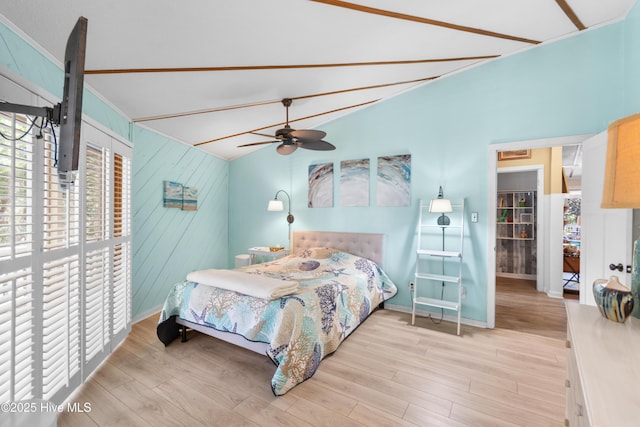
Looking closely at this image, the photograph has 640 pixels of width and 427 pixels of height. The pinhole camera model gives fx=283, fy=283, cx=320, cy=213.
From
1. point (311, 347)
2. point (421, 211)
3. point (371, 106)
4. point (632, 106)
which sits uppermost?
point (371, 106)

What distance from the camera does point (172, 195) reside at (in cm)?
403

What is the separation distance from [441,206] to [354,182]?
133 centimetres

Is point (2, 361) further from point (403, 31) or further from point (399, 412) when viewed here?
point (403, 31)

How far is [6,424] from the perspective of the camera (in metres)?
0.97

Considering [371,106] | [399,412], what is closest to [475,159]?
[371,106]

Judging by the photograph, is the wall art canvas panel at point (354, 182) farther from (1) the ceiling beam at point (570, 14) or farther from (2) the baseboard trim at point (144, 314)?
(2) the baseboard trim at point (144, 314)

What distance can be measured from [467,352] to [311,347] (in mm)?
1590

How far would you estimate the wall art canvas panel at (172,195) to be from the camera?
3.92 m

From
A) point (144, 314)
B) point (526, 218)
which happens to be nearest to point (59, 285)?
point (144, 314)

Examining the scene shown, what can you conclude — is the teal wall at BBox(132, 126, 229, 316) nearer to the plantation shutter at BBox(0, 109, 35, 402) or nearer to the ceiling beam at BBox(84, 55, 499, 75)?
the ceiling beam at BBox(84, 55, 499, 75)

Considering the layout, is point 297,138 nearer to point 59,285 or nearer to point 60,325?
point 59,285

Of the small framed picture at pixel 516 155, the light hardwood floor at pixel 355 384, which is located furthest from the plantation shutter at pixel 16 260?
the small framed picture at pixel 516 155

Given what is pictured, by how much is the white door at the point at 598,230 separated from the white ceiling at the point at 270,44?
1.34m

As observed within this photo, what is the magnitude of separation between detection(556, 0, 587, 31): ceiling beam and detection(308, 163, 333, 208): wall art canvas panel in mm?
2933
